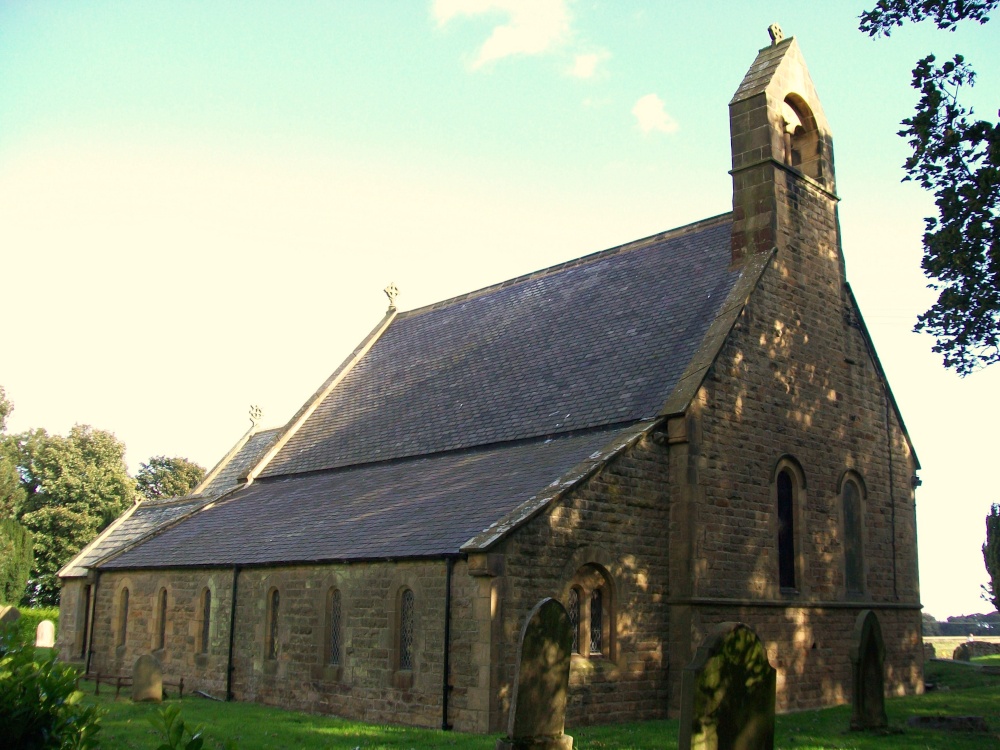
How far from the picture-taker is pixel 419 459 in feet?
80.0

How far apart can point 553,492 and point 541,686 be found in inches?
212

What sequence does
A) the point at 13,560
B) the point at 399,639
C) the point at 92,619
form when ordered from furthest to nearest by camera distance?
the point at 13,560, the point at 92,619, the point at 399,639

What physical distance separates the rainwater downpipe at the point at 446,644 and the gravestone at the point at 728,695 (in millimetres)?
7321

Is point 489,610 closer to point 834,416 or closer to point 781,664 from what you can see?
point 781,664

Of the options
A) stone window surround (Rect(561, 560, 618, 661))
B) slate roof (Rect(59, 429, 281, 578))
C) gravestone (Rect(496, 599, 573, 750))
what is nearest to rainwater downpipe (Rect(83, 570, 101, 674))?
slate roof (Rect(59, 429, 281, 578))

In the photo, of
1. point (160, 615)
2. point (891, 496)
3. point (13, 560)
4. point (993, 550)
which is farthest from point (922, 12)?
point (13, 560)

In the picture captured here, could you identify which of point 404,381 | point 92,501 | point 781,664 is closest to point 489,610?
point 781,664

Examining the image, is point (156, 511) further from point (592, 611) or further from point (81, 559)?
point (592, 611)

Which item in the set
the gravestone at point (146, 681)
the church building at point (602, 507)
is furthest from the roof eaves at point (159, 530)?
the gravestone at point (146, 681)

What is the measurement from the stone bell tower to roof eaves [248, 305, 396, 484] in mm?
14733

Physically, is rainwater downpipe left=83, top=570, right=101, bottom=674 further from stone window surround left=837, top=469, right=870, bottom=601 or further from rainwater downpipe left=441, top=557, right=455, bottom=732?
stone window surround left=837, top=469, right=870, bottom=601

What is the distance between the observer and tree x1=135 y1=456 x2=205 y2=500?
76875 mm

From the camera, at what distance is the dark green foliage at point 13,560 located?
4925 centimetres

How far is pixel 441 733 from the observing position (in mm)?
15344
